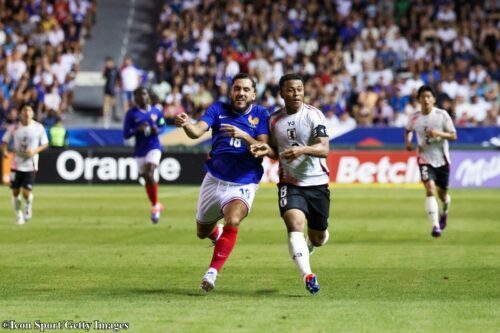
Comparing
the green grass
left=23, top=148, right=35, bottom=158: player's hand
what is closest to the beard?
the green grass

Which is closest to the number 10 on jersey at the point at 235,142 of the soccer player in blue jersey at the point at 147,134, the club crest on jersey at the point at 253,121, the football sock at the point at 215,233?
the club crest on jersey at the point at 253,121

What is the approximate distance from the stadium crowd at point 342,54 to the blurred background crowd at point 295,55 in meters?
0.05

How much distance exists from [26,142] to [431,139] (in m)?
8.57

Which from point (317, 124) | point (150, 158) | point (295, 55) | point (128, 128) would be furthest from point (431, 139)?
point (295, 55)

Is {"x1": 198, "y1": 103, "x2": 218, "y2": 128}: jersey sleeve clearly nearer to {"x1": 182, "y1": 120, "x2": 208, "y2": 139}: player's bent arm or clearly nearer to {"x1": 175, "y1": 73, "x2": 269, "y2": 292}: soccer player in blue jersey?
{"x1": 175, "y1": 73, "x2": 269, "y2": 292}: soccer player in blue jersey

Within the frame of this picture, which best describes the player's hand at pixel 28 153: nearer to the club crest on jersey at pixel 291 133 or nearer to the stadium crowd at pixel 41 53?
the club crest on jersey at pixel 291 133

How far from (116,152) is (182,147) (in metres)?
2.22

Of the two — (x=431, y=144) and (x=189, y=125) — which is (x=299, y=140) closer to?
(x=189, y=125)

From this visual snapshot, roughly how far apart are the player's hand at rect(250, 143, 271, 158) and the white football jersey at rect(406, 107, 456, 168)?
8.01m

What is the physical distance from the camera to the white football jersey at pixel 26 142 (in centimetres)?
2283

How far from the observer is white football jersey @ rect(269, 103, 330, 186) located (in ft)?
40.4

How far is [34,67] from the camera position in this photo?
137 feet

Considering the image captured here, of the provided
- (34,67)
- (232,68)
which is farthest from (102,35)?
(232,68)

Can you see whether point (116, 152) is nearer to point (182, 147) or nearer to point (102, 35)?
point (182, 147)
